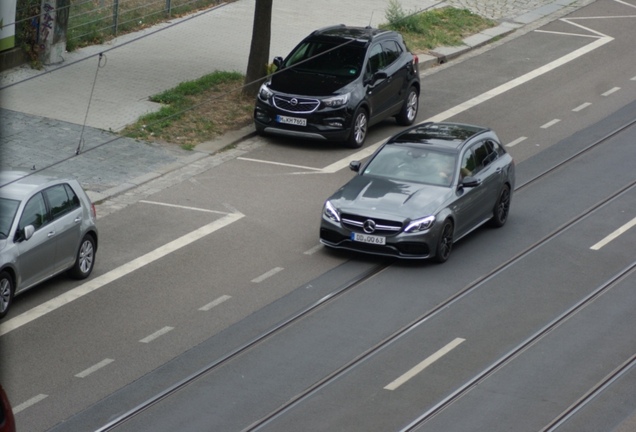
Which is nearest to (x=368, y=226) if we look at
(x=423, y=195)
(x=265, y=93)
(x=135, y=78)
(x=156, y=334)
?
(x=423, y=195)

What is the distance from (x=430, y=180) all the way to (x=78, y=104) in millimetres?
9025

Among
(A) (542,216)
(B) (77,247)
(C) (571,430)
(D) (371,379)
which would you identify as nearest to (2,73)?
(B) (77,247)

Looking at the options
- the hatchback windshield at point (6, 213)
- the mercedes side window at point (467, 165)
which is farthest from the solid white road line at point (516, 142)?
the hatchback windshield at point (6, 213)

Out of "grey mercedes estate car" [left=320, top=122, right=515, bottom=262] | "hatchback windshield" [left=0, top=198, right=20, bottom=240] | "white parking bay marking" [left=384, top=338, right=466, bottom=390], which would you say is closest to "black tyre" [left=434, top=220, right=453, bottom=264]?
"grey mercedes estate car" [left=320, top=122, right=515, bottom=262]

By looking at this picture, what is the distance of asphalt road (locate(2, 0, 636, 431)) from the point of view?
12938 mm

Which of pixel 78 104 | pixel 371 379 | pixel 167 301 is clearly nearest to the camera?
pixel 371 379

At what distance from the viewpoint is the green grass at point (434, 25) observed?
3053 centimetres

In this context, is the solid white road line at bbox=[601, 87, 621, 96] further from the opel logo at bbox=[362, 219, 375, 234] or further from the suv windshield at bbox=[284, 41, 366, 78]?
the opel logo at bbox=[362, 219, 375, 234]

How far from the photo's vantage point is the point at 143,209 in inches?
774

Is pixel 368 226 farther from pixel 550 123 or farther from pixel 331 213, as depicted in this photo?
pixel 550 123

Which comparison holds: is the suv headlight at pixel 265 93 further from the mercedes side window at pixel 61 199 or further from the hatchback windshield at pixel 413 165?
the mercedes side window at pixel 61 199

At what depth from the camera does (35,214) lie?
1589 centimetres

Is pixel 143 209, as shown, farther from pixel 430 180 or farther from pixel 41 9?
pixel 41 9

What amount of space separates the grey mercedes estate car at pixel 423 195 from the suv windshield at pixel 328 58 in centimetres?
440
